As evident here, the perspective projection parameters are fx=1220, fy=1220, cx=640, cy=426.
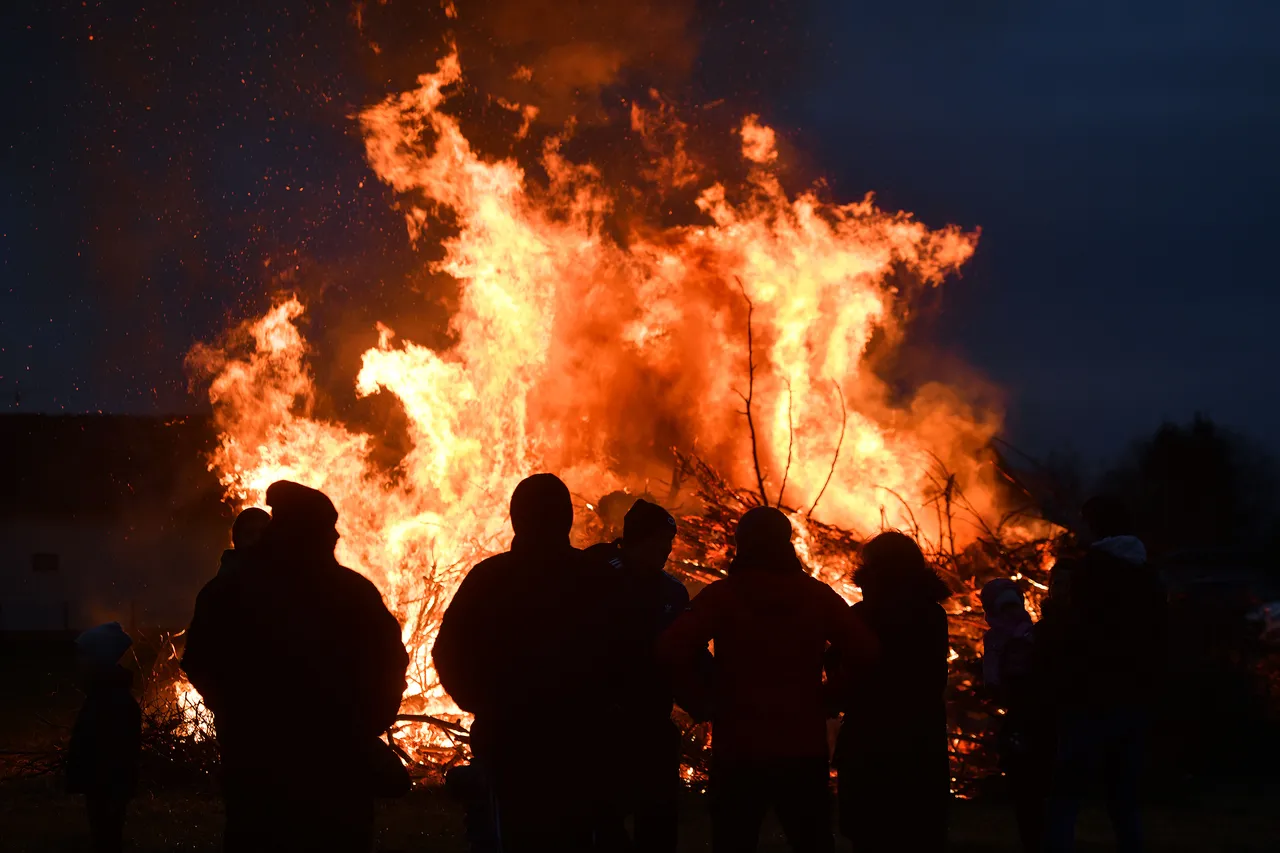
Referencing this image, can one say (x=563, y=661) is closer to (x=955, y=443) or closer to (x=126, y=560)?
(x=955, y=443)

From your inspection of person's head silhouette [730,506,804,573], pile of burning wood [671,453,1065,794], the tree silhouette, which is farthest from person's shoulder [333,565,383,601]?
the tree silhouette

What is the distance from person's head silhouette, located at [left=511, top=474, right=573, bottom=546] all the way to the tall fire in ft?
24.3

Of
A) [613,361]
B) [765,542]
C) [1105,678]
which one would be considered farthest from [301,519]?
[613,361]

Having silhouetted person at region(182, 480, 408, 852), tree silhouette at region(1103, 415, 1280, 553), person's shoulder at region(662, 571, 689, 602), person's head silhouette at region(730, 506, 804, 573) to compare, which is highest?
tree silhouette at region(1103, 415, 1280, 553)

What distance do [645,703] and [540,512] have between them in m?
0.94

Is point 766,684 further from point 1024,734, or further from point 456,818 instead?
point 456,818

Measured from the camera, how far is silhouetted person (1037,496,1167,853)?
5.25 meters

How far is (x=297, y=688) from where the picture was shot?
148 inches

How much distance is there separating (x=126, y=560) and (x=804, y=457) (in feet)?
87.7

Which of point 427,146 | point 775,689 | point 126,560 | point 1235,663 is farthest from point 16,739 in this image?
point 126,560

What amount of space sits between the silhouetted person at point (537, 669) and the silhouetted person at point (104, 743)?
259 centimetres

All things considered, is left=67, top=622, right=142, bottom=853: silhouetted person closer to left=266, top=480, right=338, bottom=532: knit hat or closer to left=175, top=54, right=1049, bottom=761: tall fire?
left=266, top=480, right=338, bottom=532: knit hat

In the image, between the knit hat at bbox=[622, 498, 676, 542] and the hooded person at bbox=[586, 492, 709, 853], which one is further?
the knit hat at bbox=[622, 498, 676, 542]

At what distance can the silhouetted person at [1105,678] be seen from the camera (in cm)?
525
